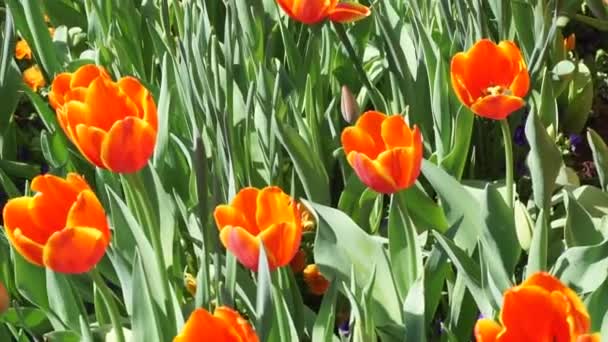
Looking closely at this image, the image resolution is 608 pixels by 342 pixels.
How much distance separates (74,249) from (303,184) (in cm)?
62

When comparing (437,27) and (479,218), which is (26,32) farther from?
(479,218)

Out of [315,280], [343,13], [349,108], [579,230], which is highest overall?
[343,13]

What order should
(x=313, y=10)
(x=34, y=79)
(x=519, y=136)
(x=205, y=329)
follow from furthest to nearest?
(x=34, y=79) → (x=519, y=136) → (x=313, y=10) → (x=205, y=329)

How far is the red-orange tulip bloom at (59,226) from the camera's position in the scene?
1.03m

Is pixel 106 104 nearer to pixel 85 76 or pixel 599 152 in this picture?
pixel 85 76

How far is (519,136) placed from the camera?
1.94 metres

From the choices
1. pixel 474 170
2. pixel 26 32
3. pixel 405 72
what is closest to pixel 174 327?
pixel 405 72

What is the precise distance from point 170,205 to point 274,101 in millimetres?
257

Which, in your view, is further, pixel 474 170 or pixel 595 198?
pixel 474 170

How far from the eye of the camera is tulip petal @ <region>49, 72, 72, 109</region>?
1.28 meters

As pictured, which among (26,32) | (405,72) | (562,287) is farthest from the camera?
(26,32)

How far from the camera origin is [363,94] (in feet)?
6.39

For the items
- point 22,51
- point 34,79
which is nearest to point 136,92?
point 34,79

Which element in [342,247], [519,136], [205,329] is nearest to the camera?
[205,329]
